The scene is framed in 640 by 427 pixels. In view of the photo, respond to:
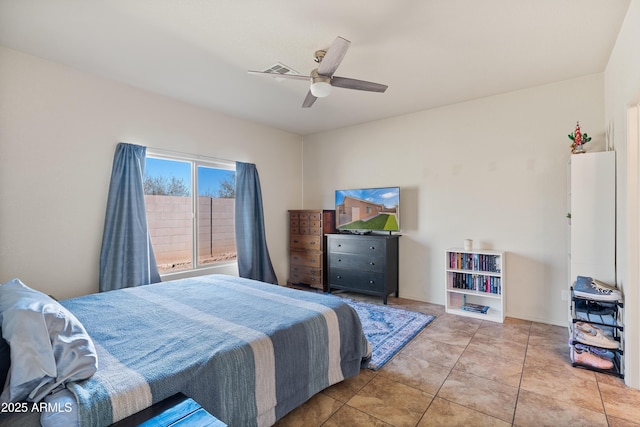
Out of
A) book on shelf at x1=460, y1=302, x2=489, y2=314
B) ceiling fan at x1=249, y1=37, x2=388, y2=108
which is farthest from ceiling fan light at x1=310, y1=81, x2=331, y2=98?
book on shelf at x1=460, y1=302, x2=489, y2=314

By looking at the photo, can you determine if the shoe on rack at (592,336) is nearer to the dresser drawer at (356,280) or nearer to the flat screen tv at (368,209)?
the dresser drawer at (356,280)

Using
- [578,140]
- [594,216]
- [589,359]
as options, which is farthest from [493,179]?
[589,359]

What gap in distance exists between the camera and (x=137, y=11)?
208 cm

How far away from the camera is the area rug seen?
2651 mm

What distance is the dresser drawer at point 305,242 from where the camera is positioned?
4.72m

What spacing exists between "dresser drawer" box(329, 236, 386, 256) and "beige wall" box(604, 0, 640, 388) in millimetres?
2307

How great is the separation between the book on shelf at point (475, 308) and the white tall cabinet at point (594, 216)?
42.0 inches

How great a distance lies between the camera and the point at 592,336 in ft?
7.79

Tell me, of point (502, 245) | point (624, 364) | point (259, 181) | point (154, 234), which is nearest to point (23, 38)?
point (154, 234)

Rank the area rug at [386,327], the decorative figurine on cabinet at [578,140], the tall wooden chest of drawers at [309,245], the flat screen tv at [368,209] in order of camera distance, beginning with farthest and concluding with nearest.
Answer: the tall wooden chest of drawers at [309,245] < the flat screen tv at [368,209] < the decorative figurine on cabinet at [578,140] < the area rug at [386,327]

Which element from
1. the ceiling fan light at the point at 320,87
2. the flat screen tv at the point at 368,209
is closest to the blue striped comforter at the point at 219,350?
the ceiling fan light at the point at 320,87

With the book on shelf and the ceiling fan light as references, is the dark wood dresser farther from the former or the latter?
the ceiling fan light

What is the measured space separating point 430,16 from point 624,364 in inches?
113

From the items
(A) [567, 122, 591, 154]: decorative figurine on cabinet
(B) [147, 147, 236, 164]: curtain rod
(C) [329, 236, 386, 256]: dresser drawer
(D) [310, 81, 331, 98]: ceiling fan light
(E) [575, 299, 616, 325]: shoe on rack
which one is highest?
(D) [310, 81, 331, 98]: ceiling fan light
